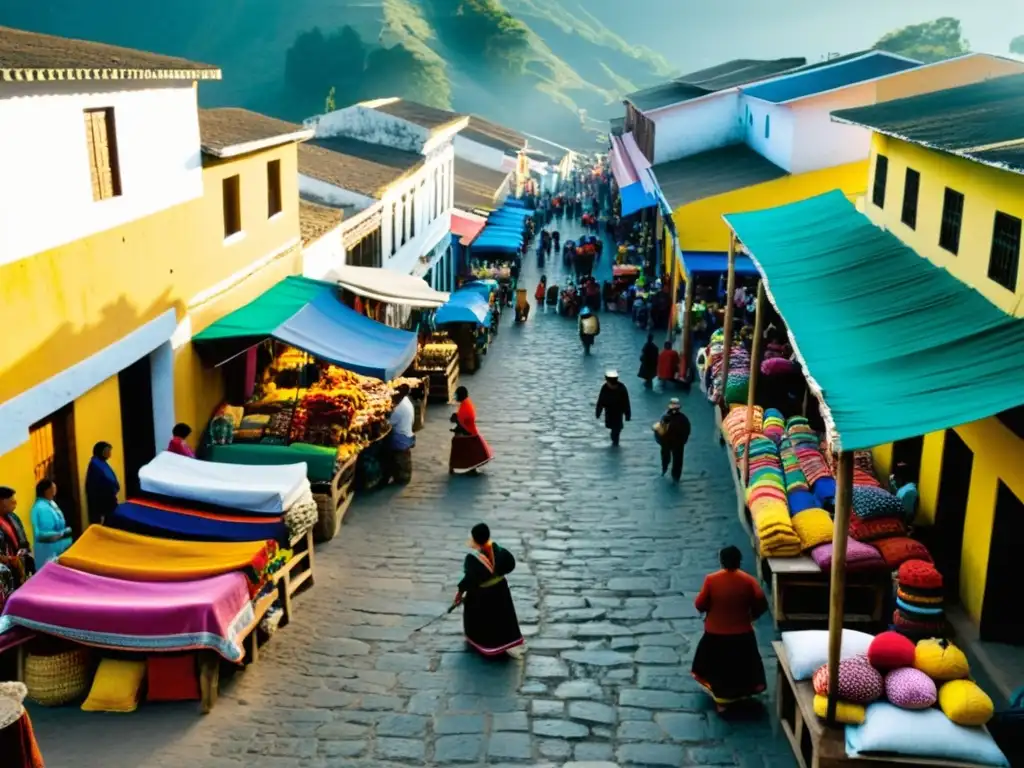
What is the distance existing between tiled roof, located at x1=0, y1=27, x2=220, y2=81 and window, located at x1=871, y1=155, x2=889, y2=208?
9717 mm

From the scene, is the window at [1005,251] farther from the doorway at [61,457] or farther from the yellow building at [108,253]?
the doorway at [61,457]

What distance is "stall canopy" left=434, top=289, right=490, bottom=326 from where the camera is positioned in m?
23.2

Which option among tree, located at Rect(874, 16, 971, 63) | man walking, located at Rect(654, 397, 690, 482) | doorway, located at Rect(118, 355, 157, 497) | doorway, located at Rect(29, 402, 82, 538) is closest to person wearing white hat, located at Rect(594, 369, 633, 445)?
man walking, located at Rect(654, 397, 690, 482)

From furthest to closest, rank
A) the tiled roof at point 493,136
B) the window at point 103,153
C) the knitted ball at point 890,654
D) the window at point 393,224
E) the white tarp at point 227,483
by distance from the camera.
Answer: the tiled roof at point 493,136 → the window at point 393,224 → the window at point 103,153 → the white tarp at point 227,483 → the knitted ball at point 890,654

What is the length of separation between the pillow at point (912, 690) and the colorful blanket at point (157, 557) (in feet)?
18.1

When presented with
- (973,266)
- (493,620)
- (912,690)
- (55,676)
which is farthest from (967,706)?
(55,676)

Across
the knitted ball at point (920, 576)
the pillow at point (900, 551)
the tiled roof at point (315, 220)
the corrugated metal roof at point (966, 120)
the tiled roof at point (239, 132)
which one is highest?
the corrugated metal roof at point (966, 120)

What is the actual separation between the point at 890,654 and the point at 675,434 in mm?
7941

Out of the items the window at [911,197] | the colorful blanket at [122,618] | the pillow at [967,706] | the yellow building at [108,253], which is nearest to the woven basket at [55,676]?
the colorful blanket at [122,618]

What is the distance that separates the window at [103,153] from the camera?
1137cm

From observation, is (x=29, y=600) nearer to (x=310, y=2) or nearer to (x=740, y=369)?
(x=740, y=369)

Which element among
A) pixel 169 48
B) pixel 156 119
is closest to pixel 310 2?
pixel 169 48

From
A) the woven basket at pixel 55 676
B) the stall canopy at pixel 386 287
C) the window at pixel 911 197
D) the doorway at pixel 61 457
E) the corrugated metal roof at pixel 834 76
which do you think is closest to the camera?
the woven basket at pixel 55 676

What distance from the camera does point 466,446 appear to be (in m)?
16.1
